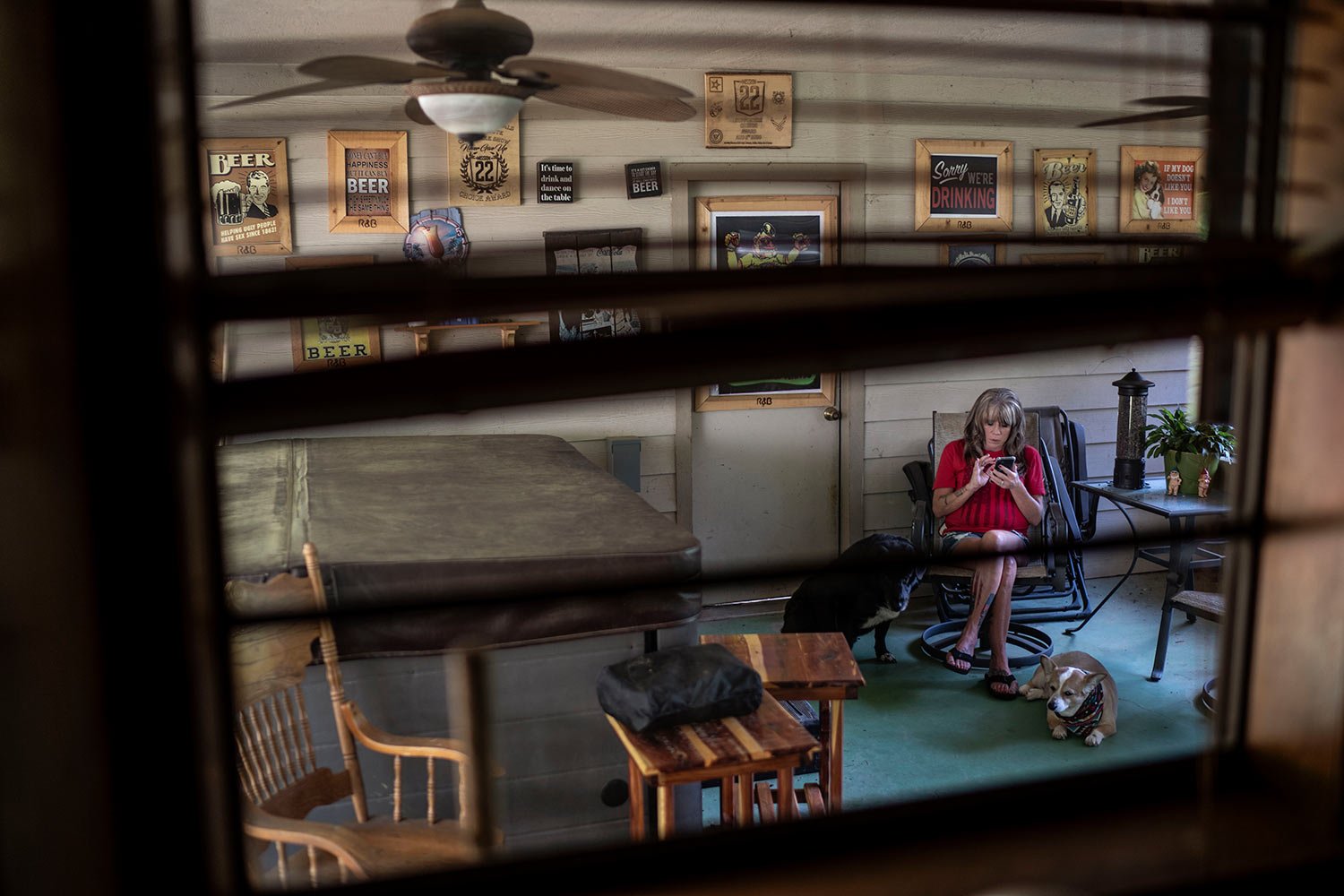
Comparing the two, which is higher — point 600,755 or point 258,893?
point 258,893

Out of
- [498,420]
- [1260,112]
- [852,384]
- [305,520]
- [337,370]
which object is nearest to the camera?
[337,370]

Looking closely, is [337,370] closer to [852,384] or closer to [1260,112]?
[1260,112]

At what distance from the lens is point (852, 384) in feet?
18.4

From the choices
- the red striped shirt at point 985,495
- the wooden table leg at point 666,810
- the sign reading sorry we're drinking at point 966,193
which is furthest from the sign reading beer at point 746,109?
the wooden table leg at point 666,810

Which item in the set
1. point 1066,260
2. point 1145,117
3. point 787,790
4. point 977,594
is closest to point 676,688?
point 787,790

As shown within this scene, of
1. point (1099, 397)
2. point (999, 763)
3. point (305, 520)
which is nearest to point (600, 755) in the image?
point (305, 520)

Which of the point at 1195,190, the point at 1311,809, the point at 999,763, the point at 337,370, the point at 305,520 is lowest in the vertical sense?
the point at 999,763

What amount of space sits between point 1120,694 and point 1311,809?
420 centimetres

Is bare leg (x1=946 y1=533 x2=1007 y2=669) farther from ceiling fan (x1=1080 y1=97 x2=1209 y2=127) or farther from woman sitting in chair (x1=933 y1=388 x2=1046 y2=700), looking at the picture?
ceiling fan (x1=1080 y1=97 x2=1209 y2=127)

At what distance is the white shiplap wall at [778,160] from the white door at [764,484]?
0.18 meters

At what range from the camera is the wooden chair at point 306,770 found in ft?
6.86

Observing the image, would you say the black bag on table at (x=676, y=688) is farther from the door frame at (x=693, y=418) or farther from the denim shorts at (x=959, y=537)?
the door frame at (x=693, y=418)

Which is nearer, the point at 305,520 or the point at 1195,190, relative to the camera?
the point at 305,520

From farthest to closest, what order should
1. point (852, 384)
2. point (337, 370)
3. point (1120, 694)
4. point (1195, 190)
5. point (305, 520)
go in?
point (852, 384), point (1120, 694), point (1195, 190), point (305, 520), point (337, 370)
